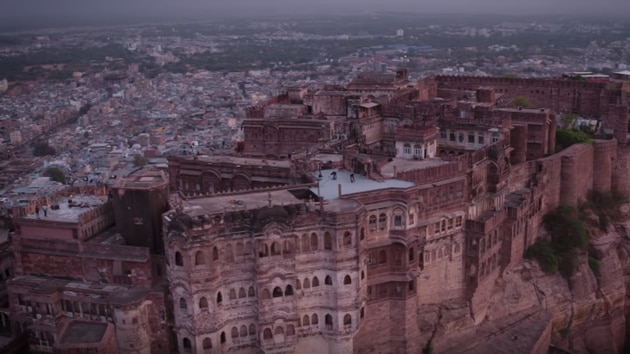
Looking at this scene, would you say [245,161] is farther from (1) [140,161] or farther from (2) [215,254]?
(1) [140,161]

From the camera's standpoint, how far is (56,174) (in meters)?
79.3

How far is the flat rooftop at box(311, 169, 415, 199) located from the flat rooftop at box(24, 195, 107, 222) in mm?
11434

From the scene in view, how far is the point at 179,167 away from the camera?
149 feet

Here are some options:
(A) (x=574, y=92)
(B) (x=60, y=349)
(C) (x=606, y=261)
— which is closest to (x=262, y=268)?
(B) (x=60, y=349)

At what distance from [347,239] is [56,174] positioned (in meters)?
55.2

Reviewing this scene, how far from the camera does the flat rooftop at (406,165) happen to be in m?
37.6

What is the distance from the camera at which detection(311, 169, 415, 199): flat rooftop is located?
3488cm

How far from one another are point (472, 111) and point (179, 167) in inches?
747

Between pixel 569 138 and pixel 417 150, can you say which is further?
pixel 569 138

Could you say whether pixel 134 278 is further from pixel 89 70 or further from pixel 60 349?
pixel 89 70

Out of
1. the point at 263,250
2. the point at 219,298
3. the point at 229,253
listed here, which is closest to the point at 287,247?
the point at 263,250

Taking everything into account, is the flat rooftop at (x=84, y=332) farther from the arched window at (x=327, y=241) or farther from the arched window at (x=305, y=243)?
the arched window at (x=327, y=241)

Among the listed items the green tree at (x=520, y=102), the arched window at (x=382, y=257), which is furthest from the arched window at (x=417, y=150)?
the green tree at (x=520, y=102)

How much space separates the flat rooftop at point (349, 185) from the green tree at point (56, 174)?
47699 millimetres
